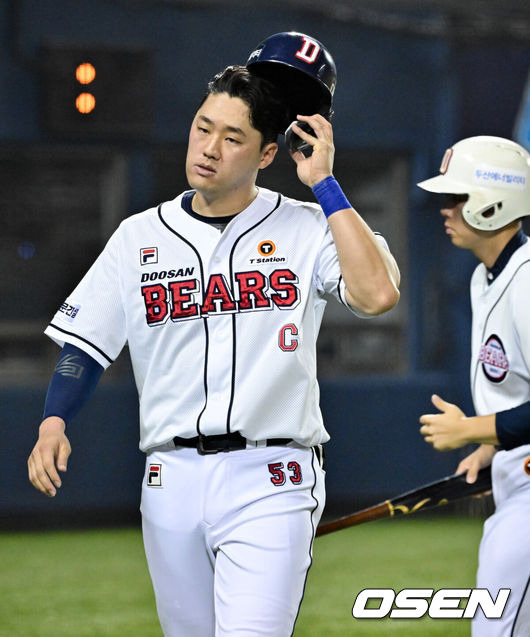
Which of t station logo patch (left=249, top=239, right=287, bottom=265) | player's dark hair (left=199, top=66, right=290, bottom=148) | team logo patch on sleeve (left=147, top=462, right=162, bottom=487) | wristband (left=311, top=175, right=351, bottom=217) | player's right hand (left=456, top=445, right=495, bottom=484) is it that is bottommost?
player's right hand (left=456, top=445, right=495, bottom=484)

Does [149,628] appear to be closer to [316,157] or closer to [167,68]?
[316,157]

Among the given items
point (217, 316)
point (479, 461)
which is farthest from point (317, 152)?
point (479, 461)

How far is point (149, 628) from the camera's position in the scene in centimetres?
542

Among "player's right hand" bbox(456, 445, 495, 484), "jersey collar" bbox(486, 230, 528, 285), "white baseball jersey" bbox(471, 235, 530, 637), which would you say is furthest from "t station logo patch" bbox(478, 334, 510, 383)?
"player's right hand" bbox(456, 445, 495, 484)

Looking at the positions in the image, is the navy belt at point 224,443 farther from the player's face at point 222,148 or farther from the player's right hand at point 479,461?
the player's right hand at point 479,461

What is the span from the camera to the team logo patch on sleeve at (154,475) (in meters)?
2.94

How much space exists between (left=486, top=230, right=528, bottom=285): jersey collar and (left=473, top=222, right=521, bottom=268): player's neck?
0.02 m

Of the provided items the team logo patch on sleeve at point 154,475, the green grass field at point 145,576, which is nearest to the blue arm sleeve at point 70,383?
the team logo patch on sleeve at point 154,475

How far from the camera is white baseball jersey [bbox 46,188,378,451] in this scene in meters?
2.89

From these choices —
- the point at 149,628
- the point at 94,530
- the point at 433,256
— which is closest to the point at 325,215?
the point at 149,628

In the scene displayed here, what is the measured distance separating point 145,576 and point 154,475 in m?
4.01

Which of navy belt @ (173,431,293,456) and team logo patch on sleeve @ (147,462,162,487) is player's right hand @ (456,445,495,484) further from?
team logo patch on sleeve @ (147,462,162,487)

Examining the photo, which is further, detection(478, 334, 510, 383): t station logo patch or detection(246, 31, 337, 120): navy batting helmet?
detection(478, 334, 510, 383): t station logo patch

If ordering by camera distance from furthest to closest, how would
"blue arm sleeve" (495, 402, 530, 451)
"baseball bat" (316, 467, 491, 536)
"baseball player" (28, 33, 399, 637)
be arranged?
"baseball bat" (316, 467, 491, 536), "blue arm sleeve" (495, 402, 530, 451), "baseball player" (28, 33, 399, 637)
